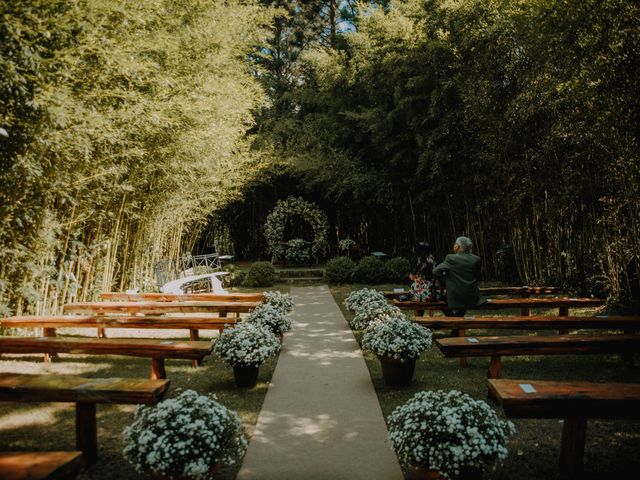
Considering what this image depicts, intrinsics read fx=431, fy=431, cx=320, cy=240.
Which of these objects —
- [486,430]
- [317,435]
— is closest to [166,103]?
[317,435]

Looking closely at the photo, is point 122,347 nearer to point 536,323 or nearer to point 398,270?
point 536,323

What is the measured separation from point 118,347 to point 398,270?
6.77m

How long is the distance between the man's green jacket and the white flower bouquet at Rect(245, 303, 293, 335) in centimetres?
161

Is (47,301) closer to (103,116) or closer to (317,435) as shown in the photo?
(103,116)

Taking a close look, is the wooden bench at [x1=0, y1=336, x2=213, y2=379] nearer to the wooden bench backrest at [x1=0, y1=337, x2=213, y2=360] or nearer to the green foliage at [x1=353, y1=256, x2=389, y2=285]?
the wooden bench backrest at [x1=0, y1=337, x2=213, y2=360]

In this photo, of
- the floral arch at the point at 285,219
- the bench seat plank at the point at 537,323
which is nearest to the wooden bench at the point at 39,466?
the bench seat plank at the point at 537,323

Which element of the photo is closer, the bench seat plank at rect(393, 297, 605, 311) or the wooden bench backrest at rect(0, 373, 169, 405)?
the wooden bench backrest at rect(0, 373, 169, 405)

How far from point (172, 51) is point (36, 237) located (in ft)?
8.18

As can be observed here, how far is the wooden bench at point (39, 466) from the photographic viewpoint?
1.46 m

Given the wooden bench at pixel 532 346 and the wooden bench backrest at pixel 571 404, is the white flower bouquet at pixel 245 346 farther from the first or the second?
the wooden bench backrest at pixel 571 404

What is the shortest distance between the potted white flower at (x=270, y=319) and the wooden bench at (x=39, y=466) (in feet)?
8.47

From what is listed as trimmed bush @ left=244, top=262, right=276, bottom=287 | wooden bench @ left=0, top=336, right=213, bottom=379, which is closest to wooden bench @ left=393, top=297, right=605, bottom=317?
wooden bench @ left=0, top=336, right=213, bottom=379

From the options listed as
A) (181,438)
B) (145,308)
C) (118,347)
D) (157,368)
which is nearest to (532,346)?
(181,438)

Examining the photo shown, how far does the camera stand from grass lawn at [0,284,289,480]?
2373 millimetres
